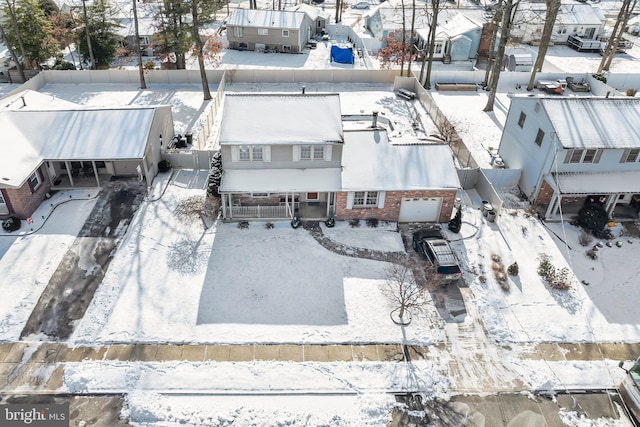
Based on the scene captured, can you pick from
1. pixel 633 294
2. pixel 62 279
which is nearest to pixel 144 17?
pixel 62 279

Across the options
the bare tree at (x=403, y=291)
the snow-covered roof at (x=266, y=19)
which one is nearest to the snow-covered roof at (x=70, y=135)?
the bare tree at (x=403, y=291)

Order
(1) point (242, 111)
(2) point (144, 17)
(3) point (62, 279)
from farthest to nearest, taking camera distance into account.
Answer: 1. (2) point (144, 17)
2. (1) point (242, 111)
3. (3) point (62, 279)

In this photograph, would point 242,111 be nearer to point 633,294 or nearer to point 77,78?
point 633,294

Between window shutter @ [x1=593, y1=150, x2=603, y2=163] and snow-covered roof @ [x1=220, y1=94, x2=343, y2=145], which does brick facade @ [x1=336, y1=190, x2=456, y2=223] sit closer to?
snow-covered roof @ [x1=220, y1=94, x2=343, y2=145]

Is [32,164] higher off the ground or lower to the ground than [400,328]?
higher

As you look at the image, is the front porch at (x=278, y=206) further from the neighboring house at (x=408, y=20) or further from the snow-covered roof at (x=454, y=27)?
the neighboring house at (x=408, y=20)

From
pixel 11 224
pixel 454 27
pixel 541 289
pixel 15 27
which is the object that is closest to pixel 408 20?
pixel 454 27

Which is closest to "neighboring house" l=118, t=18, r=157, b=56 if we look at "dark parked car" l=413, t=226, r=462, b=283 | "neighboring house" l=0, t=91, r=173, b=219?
Answer: "neighboring house" l=0, t=91, r=173, b=219
